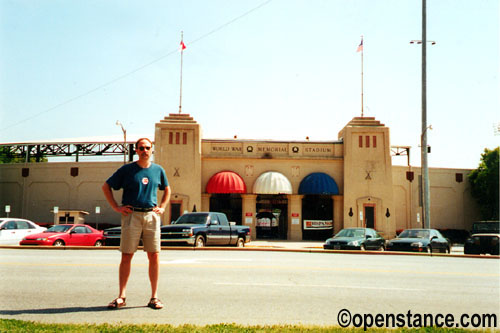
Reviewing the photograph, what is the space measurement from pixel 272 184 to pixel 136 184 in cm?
2856

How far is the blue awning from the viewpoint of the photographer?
34438 mm

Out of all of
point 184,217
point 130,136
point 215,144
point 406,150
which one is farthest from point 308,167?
point 130,136

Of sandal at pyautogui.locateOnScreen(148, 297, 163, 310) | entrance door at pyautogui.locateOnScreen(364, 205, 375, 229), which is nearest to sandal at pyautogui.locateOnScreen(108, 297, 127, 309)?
sandal at pyautogui.locateOnScreen(148, 297, 163, 310)

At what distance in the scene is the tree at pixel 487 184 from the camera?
40.3m

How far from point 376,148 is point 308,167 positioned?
5393 mm

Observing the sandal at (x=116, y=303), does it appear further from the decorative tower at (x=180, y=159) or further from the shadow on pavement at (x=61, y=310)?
the decorative tower at (x=180, y=159)

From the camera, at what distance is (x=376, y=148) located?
35.8 meters

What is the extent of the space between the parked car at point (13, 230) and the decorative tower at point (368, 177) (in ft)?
71.9

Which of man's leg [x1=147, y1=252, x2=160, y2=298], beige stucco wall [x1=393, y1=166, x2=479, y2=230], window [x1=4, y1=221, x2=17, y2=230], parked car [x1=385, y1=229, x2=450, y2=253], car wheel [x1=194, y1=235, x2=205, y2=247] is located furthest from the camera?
beige stucco wall [x1=393, y1=166, x2=479, y2=230]

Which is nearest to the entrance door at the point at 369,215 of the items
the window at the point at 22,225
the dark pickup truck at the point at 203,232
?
the dark pickup truck at the point at 203,232

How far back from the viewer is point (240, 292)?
7254 mm

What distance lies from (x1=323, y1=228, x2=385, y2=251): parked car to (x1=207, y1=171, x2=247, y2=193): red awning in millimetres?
13430

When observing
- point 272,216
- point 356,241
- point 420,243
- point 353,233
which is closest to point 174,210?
point 272,216

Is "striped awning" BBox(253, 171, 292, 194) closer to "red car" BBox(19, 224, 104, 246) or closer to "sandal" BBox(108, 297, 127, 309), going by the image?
"red car" BBox(19, 224, 104, 246)
